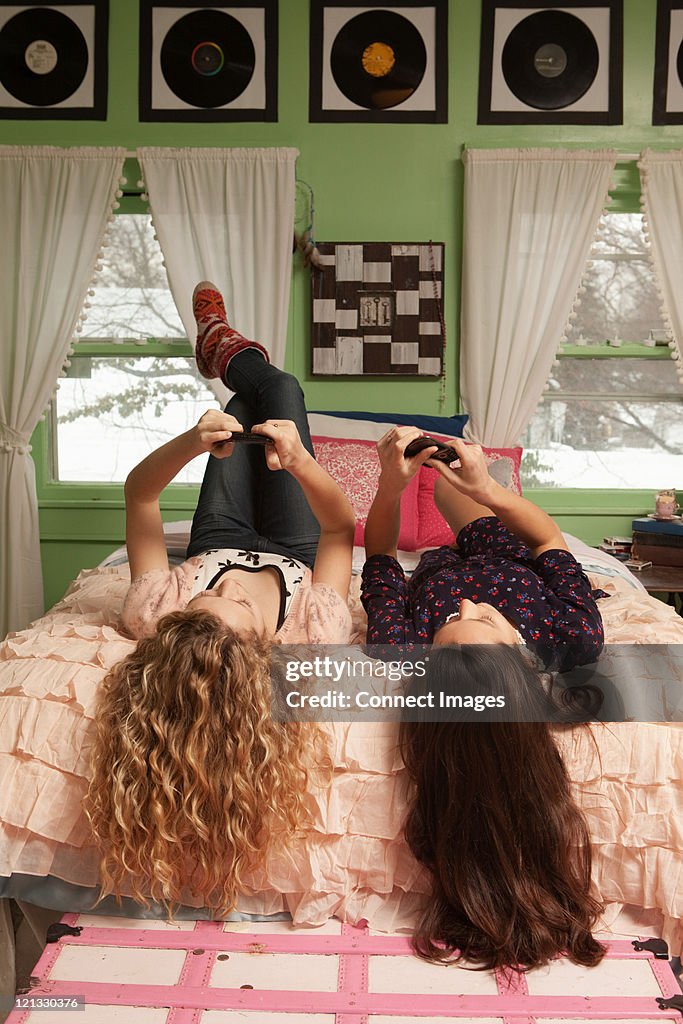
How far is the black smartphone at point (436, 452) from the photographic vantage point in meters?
1.94

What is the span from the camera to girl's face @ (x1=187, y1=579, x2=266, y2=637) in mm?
1681

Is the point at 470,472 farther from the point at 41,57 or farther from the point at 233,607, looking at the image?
the point at 41,57

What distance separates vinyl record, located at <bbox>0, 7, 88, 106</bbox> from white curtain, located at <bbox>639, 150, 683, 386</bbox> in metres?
2.40

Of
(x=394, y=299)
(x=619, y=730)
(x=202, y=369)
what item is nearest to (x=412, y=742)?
(x=619, y=730)

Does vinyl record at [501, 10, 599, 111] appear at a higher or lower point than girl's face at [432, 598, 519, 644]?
higher

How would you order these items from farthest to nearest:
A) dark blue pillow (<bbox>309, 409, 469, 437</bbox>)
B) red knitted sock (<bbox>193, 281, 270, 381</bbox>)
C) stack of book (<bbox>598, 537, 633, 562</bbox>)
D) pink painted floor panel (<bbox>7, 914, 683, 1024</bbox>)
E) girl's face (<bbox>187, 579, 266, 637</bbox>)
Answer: stack of book (<bbox>598, 537, 633, 562</bbox>)
dark blue pillow (<bbox>309, 409, 469, 437</bbox>)
red knitted sock (<bbox>193, 281, 270, 381</bbox>)
girl's face (<bbox>187, 579, 266, 637</bbox>)
pink painted floor panel (<bbox>7, 914, 683, 1024</bbox>)

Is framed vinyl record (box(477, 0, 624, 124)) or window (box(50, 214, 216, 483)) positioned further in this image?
window (box(50, 214, 216, 483))

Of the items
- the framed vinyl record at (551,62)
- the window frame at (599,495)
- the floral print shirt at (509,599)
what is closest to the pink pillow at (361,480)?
the floral print shirt at (509,599)

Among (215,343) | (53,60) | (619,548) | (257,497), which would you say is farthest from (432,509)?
(53,60)

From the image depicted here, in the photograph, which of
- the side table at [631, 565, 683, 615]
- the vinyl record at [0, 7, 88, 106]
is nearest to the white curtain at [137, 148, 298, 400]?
the vinyl record at [0, 7, 88, 106]

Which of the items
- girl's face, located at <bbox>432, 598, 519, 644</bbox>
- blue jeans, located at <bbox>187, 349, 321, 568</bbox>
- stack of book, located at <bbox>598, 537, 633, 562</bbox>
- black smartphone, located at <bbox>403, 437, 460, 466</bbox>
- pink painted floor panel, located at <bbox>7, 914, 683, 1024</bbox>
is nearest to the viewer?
pink painted floor panel, located at <bbox>7, 914, 683, 1024</bbox>

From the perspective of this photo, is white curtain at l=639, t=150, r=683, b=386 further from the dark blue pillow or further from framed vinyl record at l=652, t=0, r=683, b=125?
the dark blue pillow

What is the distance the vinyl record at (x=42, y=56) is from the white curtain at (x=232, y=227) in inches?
18.2

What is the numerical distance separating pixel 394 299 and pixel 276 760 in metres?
2.76
